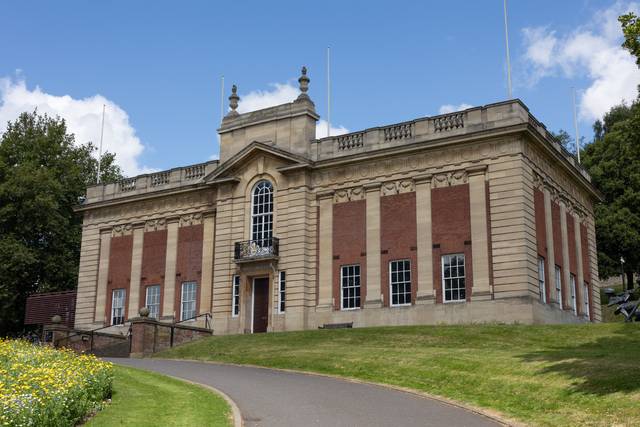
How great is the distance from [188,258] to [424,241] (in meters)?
13.4

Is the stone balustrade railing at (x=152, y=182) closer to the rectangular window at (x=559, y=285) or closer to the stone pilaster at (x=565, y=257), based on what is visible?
the stone pilaster at (x=565, y=257)

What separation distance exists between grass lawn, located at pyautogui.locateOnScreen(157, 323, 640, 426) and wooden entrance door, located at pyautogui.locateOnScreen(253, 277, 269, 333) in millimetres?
4373

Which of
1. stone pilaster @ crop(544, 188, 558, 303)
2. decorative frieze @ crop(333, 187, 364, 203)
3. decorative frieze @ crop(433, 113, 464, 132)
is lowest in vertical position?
stone pilaster @ crop(544, 188, 558, 303)

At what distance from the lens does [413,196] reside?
3434cm

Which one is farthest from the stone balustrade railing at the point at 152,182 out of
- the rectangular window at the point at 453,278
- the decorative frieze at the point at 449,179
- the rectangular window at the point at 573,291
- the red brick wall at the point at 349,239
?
the rectangular window at the point at 573,291

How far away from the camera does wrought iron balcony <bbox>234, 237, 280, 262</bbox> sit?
1452 inches

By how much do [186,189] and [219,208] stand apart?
2736 millimetres

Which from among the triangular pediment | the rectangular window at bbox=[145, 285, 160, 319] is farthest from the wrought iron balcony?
the rectangular window at bbox=[145, 285, 160, 319]

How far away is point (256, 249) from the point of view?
1478 inches

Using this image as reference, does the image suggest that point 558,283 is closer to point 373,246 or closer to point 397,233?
point 397,233

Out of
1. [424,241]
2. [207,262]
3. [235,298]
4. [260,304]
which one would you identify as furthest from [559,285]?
[207,262]

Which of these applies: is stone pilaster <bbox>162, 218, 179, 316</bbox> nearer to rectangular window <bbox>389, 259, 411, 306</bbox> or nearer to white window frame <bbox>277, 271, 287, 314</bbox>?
white window frame <bbox>277, 271, 287, 314</bbox>

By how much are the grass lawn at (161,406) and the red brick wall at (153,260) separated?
2143cm

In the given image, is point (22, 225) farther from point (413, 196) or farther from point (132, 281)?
point (413, 196)
